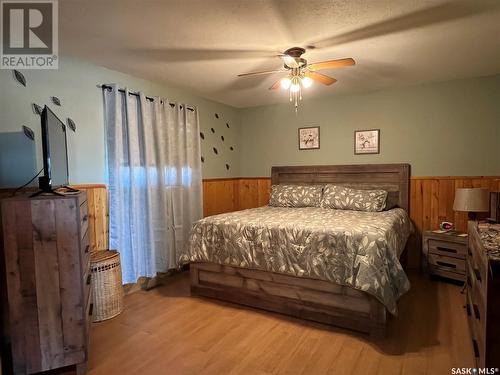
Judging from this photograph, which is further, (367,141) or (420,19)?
(367,141)

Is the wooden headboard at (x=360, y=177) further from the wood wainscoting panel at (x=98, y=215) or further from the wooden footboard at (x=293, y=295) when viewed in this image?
the wood wainscoting panel at (x=98, y=215)

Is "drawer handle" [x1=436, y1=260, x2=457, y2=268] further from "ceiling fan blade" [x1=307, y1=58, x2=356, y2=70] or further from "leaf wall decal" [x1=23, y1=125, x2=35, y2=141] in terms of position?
"leaf wall decal" [x1=23, y1=125, x2=35, y2=141]

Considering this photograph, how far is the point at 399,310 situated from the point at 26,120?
134 inches

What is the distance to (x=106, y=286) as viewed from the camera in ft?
8.06

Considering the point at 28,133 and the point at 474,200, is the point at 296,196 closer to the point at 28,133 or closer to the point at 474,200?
the point at 474,200

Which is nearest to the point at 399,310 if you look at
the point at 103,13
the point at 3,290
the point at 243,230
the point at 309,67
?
the point at 243,230

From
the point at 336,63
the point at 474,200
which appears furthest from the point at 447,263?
the point at 336,63

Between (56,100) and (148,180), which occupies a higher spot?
(56,100)

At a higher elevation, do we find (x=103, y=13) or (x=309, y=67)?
(x=103, y=13)

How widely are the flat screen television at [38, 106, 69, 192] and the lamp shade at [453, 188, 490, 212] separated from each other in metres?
3.58

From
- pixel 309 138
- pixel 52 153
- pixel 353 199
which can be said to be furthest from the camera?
pixel 309 138

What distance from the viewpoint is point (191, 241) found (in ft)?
9.40

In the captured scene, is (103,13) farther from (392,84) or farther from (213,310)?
(392,84)

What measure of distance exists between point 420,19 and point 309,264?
1.90 metres
